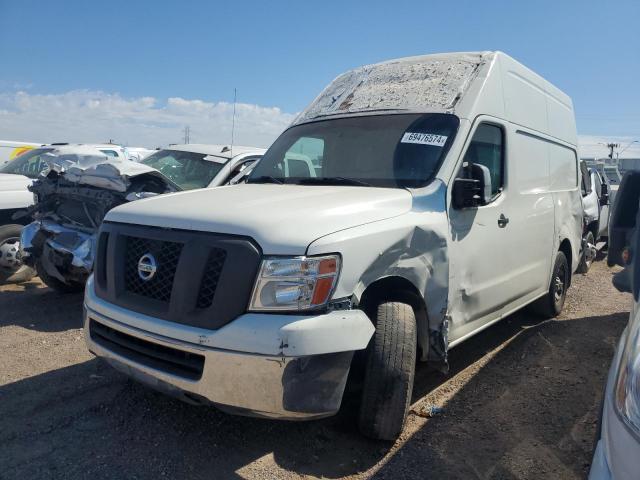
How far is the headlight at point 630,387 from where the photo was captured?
1.62 meters

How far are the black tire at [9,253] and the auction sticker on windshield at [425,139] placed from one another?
17.4ft

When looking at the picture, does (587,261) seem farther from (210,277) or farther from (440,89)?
(210,277)

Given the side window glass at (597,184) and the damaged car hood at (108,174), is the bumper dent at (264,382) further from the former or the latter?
the side window glass at (597,184)

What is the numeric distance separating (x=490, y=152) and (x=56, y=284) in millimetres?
4964

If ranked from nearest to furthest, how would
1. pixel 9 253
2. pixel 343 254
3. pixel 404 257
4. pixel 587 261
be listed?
1. pixel 343 254
2. pixel 404 257
3. pixel 9 253
4. pixel 587 261

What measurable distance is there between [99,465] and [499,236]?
3.13m

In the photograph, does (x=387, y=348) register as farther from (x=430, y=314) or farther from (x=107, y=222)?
(x=107, y=222)

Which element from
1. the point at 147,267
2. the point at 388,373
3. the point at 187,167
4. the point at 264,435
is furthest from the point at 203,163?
the point at 388,373

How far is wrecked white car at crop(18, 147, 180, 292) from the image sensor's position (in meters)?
5.41

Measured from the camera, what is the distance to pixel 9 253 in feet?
21.7

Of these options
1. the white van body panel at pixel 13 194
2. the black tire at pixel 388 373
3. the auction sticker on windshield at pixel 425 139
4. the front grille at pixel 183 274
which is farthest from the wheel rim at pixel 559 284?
the white van body panel at pixel 13 194

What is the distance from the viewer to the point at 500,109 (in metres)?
4.29

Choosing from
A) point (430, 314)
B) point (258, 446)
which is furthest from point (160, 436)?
point (430, 314)

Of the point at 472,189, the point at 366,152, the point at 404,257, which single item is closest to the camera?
the point at 404,257
